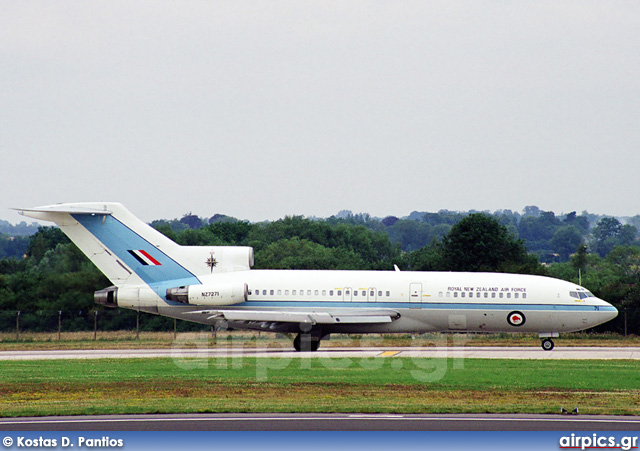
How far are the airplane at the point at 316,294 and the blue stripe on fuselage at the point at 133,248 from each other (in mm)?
44

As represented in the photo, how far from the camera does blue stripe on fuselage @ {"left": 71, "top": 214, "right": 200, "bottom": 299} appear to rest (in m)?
39.5

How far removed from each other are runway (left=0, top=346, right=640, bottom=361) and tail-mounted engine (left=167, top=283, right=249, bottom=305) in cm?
208

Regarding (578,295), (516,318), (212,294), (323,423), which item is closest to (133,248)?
(212,294)

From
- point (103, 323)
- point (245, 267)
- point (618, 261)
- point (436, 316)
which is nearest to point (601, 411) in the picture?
point (436, 316)

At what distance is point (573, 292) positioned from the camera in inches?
1544

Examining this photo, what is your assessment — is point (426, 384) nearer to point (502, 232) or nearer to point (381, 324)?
point (381, 324)

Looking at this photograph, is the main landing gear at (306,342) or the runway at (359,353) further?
the main landing gear at (306,342)

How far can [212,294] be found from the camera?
38719 millimetres

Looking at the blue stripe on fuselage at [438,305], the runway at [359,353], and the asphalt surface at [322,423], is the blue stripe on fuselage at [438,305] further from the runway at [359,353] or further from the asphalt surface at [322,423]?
the asphalt surface at [322,423]

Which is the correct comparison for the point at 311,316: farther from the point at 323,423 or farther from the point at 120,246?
the point at 323,423

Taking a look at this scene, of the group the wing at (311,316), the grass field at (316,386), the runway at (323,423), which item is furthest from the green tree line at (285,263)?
the runway at (323,423)

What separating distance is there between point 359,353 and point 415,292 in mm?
4107

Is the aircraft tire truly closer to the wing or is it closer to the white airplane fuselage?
the white airplane fuselage

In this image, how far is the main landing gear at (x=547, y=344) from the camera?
39125 mm
